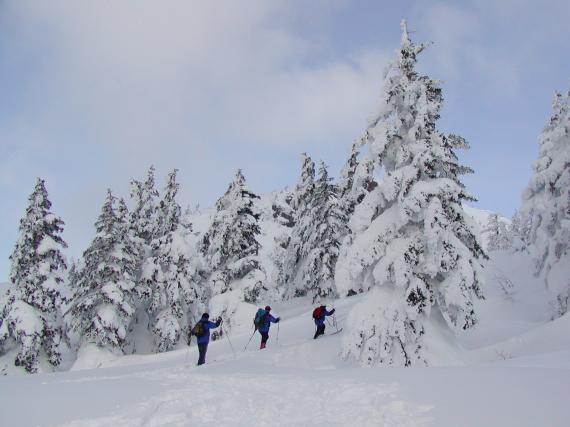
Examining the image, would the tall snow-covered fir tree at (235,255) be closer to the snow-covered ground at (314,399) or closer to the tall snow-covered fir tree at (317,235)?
the tall snow-covered fir tree at (317,235)

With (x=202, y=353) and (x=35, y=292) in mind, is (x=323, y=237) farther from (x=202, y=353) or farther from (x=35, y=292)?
(x=35, y=292)

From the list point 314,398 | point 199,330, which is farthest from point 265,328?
point 314,398

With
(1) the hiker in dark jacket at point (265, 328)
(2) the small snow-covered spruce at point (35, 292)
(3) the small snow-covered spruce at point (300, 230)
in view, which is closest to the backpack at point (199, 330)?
(1) the hiker in dark jacket at point (265, 328)

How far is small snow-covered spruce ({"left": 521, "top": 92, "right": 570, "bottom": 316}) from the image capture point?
2095 centimetres

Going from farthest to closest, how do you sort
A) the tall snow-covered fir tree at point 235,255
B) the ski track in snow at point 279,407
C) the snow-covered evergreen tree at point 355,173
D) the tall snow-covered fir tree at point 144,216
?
the tall snow-covered fir tree at point 144,216 < the tall snow-covered fir tree at point 235,255 < the snow-covered evergreen tree at point 355,173 < the ski track in snow at point 279,407

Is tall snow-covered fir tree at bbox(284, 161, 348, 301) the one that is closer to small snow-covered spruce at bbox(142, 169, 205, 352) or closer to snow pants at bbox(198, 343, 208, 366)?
small snow-covered spruce at bbox(142, 169, 205, 352)

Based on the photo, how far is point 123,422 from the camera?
6855mm

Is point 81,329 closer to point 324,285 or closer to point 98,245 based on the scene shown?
point 98,245

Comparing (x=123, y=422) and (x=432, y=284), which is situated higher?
(x=432, y=284)

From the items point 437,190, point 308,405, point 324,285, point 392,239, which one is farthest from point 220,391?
point 324,285

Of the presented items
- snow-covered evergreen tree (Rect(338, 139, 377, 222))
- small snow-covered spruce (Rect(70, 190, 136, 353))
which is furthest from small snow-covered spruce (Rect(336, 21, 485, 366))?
small snow-covered spruce (Rect(70, 190, 136, 353))

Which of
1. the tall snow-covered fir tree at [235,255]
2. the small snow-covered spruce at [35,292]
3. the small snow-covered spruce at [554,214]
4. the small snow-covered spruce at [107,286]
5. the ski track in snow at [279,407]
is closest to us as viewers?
the ski track in snow at [279,407]

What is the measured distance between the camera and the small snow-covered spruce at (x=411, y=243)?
13.5 meters

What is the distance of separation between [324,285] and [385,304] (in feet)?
57.2
